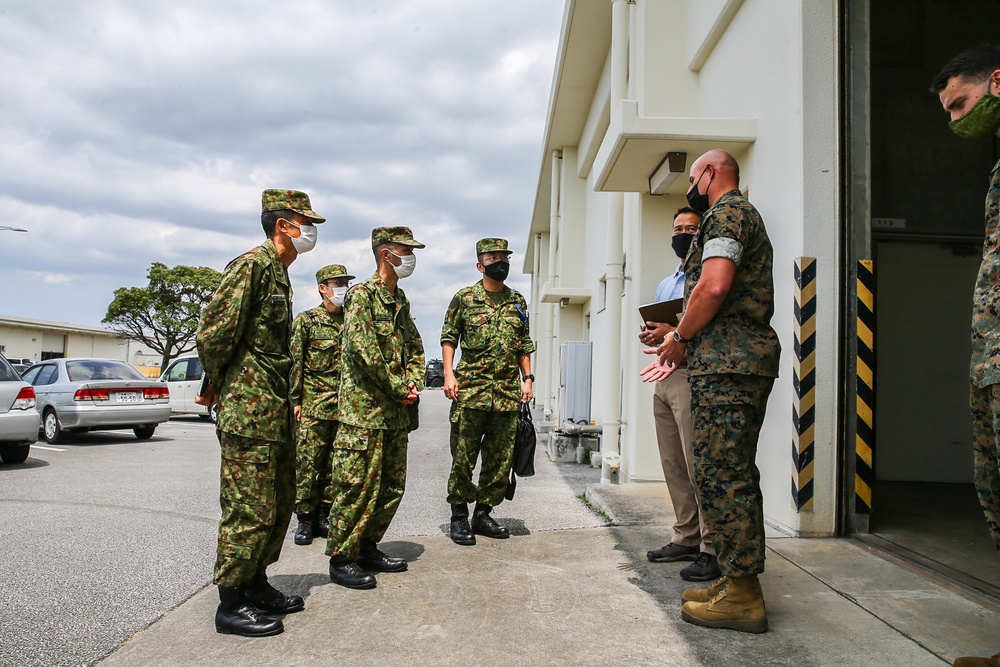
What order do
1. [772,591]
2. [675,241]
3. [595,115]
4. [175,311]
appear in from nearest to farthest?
1. [772,591]
2. [675,241]
3. [595,115]
4. [175,311]

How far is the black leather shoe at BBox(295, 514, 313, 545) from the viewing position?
5066 mm

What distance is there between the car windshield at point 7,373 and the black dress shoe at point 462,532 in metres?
6.88

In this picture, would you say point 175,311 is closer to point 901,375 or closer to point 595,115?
point 595,115

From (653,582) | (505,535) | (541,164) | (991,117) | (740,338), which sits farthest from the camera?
(541,164)

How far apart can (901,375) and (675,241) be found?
5.13 m

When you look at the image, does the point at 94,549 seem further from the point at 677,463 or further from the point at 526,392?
the point at 677,463

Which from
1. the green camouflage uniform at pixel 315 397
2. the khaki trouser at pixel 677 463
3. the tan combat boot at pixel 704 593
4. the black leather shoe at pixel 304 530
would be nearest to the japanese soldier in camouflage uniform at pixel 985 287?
the tan combat boot at pixel 704 593

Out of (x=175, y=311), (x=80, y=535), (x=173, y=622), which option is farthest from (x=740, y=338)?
(x=175, y=311)

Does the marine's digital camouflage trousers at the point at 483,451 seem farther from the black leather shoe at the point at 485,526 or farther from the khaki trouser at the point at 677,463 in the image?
the khaki trouser at the point at 677,463

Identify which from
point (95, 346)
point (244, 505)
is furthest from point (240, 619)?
point (95, 346)

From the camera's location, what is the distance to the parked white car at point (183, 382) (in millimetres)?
16875

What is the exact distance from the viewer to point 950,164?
7.98m

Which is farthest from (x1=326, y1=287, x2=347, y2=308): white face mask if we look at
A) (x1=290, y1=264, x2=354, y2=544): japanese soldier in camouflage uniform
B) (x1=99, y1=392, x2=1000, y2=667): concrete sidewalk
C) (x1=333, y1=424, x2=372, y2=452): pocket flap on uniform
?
(x1=333, y1=424, x2=372, y2=452): pocket flap on uniform

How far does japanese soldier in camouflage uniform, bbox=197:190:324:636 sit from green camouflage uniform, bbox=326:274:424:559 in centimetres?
47
